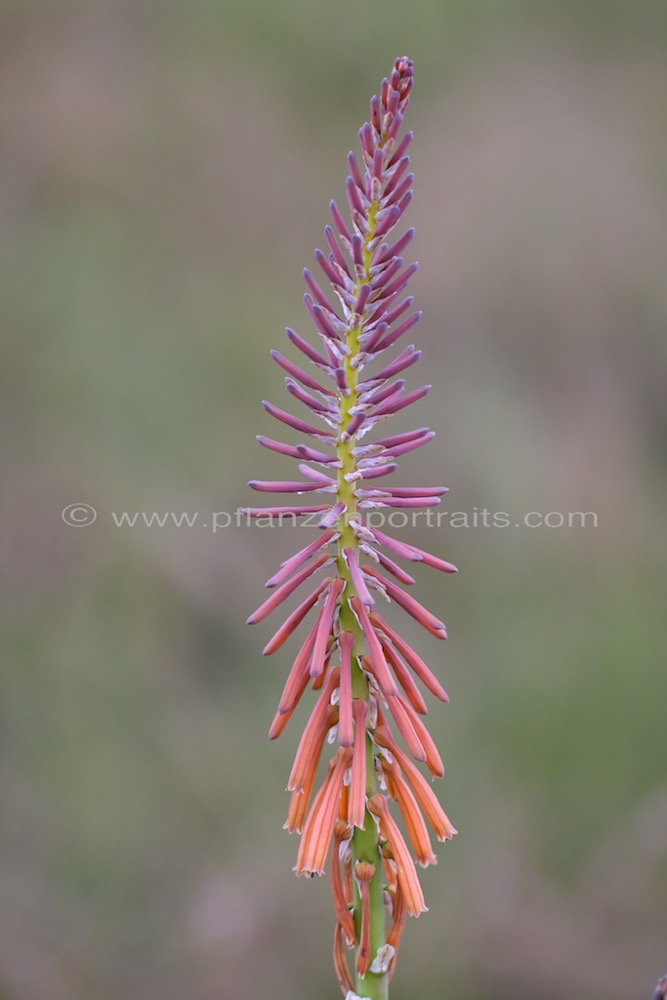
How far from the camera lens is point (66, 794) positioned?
35.9ft

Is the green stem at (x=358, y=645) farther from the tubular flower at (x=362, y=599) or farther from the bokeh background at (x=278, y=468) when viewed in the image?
the bokeh background at (x=278, y=468)

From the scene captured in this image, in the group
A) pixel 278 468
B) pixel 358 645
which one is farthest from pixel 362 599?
pixel 278 468

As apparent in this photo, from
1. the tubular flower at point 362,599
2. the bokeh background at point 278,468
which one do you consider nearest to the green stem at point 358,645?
the tubular flower at point 362,599

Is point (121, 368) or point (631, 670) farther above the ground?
point (121, 368)

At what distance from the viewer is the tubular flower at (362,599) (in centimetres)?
408

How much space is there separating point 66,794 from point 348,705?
25.5ft

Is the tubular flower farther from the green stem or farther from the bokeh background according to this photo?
the bokeh background

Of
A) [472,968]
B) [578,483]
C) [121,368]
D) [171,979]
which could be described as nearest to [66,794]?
[171,979]

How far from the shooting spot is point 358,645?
4.33 meters

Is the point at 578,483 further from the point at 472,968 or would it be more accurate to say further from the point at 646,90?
the point at 646,90

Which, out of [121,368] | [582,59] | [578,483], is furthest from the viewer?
[582,59]

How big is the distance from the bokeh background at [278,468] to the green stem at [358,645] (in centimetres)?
604

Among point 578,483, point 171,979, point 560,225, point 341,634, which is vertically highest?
point 560,225

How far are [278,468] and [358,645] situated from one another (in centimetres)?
1163
